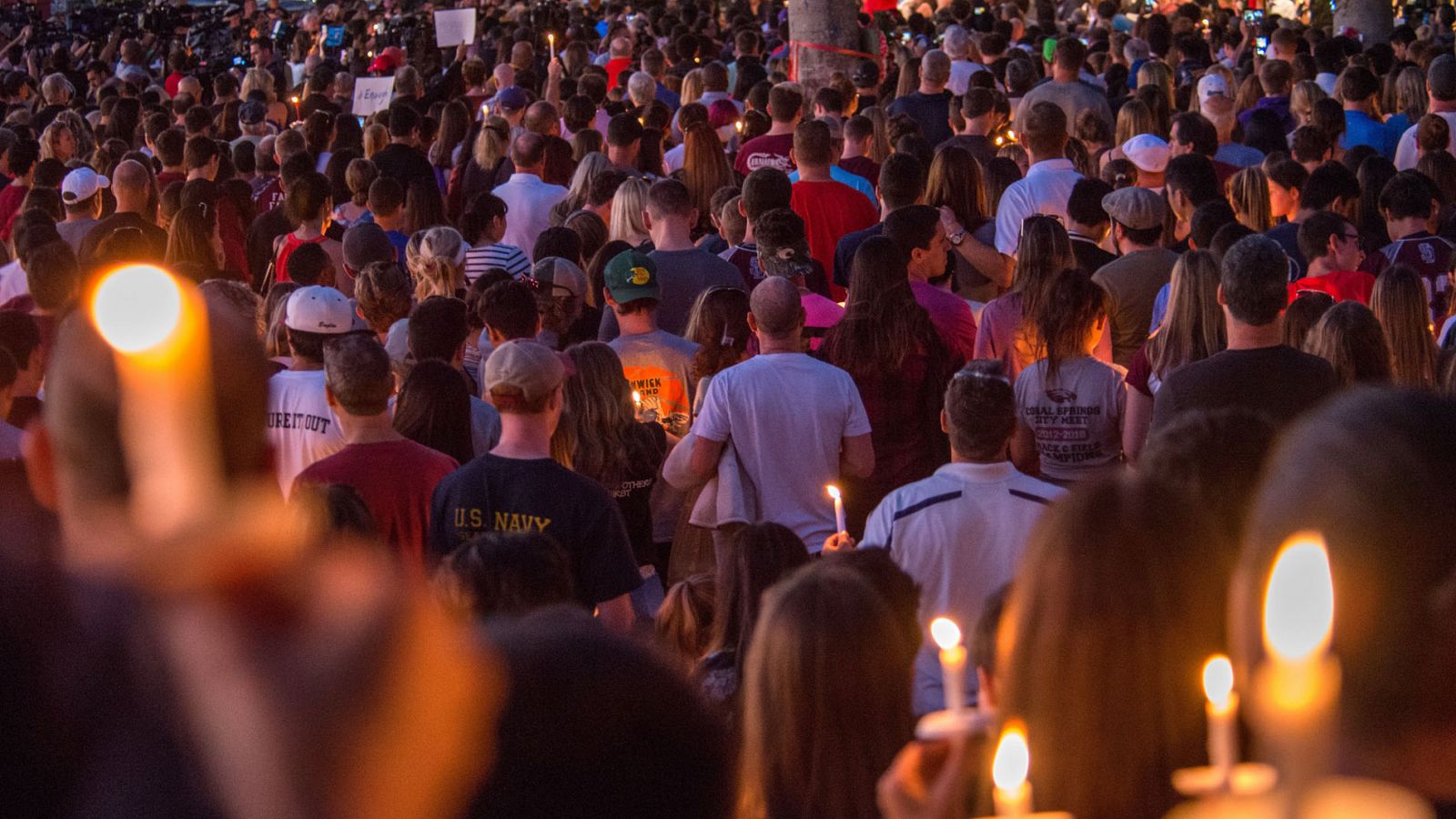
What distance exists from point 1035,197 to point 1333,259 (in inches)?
66.4

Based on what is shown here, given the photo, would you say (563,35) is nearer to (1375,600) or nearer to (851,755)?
(851,755)

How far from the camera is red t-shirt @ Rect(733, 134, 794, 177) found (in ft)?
32.4

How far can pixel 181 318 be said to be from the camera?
1007 millimetres

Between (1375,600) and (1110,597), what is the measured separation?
1.21 meters

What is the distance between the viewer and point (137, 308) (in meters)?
1.00

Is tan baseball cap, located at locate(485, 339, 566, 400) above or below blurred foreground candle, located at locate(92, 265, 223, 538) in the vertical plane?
above

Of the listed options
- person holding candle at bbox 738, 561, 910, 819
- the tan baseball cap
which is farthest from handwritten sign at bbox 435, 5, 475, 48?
person holding candle at bbox 738, 561, 910, 819

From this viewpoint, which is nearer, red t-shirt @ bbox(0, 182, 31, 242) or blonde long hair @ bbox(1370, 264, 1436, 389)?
blonde long hair @ bbox(1370, 264, 1436, 389)

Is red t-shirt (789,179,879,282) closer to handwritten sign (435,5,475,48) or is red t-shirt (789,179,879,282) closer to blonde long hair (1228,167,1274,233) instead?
→ blonde long hair (1228,167,1274,233)

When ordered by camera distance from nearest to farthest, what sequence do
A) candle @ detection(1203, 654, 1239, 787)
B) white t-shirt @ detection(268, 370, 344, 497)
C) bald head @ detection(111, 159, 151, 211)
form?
1. candle @ detection(1203, 654, 1239, 787)
2. white t-shirt @ detection(268, 370, 344, 497)
3. bald head @ detection(111, 159, 151, 211)

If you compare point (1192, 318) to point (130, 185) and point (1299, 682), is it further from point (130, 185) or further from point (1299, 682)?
point (130, 185)

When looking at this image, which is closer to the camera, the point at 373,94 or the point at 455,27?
the point at 373,94

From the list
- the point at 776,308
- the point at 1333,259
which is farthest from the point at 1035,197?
the point at 776,308

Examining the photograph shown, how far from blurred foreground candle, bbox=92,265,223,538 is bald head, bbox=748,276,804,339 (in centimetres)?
424
